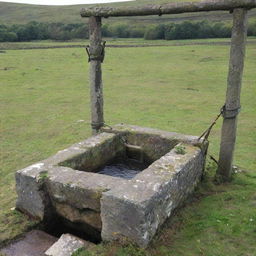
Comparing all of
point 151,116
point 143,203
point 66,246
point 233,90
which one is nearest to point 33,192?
point 66,246

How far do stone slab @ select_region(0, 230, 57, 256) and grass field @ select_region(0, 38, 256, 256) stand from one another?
23 centimetres

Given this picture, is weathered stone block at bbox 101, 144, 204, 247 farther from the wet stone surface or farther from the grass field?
the wet stone surface

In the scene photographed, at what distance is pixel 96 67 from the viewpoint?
8.46 metres

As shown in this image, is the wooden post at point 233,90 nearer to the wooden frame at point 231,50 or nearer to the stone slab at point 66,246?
the wooden frame at point 231,50

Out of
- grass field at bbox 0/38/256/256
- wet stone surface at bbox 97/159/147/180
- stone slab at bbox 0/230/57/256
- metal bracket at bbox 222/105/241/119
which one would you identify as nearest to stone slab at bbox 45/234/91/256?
stone slab at bbox 0/230/57/256

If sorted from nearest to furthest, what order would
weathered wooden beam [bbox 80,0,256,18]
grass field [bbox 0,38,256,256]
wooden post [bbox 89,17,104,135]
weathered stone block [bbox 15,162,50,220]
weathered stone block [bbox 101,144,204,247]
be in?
weathered stone block [bbox 101,144,204,247] → grass field [bbox 0,38,256,256] → weathered stone block [bbox 15,162,50,220] → weathered wooden beam [bbox 80,0,256,18] → wooden post [bbox 89,17,104,135]

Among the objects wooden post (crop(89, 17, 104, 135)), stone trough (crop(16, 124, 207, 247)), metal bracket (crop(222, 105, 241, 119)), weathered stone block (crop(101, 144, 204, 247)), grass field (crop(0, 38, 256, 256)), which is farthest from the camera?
wooden post (crop(89, 17, 104, 135))

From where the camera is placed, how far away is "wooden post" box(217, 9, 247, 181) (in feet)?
22.4

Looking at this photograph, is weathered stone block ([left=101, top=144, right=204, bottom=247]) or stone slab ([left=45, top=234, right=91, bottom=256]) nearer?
weathered stone block ([left=101, top=144, right=204, bottom=247])

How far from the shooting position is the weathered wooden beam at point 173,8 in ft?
21.6

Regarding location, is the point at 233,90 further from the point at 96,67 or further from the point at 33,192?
the point at 33,192

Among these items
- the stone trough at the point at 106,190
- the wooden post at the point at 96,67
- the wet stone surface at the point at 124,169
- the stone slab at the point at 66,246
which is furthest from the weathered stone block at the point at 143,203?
the wooden post at the point at 96,67

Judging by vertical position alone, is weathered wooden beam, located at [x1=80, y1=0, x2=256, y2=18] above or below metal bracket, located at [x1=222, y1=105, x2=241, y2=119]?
above

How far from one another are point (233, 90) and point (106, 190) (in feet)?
11.9
